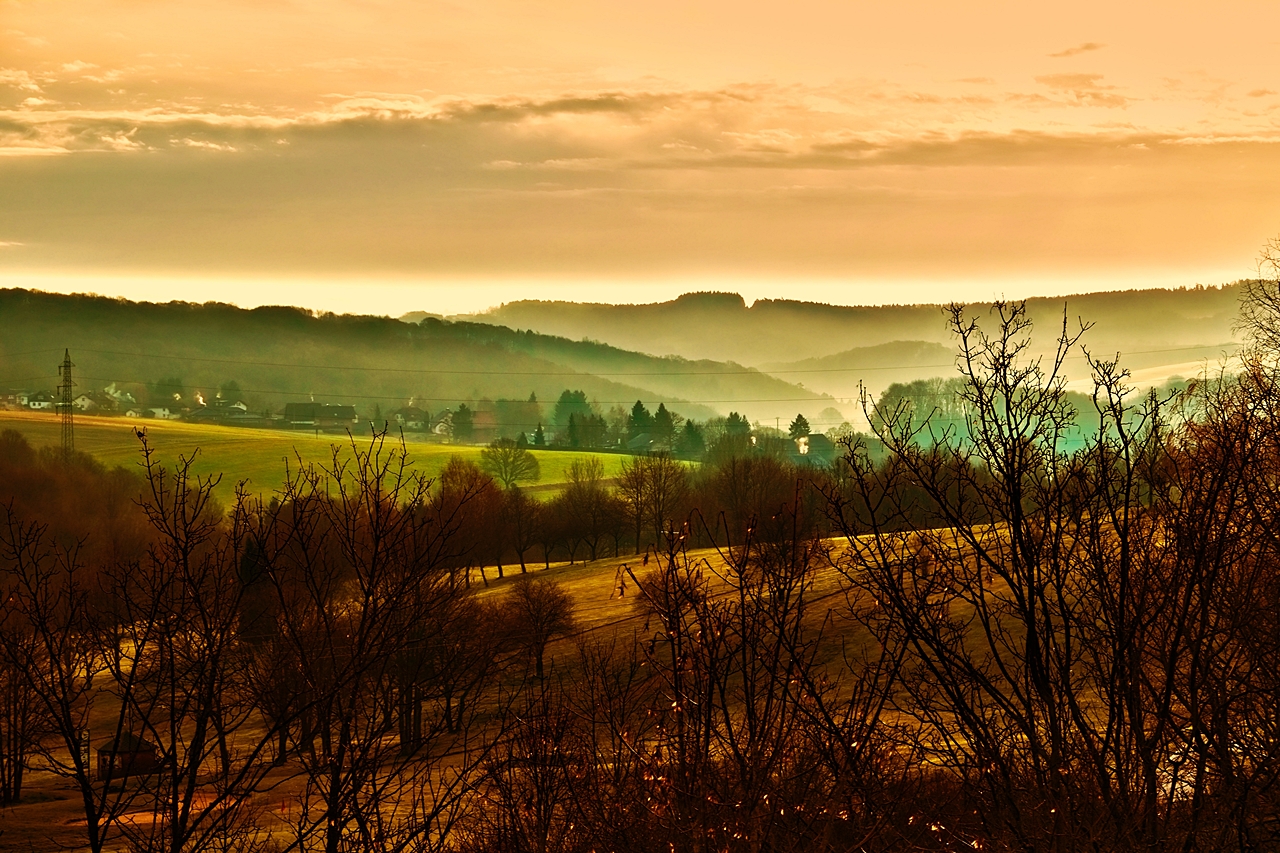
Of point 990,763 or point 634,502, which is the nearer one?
point 990,763

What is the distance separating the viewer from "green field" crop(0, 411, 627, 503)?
123375 millimetres

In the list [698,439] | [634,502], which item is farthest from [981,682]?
[698,439]

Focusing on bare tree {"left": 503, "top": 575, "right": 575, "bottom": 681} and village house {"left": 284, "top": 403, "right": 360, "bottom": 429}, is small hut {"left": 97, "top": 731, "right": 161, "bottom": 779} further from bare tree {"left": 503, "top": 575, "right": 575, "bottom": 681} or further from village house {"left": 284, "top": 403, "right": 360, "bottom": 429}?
village house {"left": 284, "top": 403, "right": 360, "bottom": 429}

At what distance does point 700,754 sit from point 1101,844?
2.59m

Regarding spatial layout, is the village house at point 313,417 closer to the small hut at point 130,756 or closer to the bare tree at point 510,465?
the bare tree at point 510,465

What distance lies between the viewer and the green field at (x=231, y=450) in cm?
12338

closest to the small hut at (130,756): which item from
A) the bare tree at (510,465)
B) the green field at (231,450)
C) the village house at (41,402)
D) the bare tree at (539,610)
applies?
the bare tree at (539,610)

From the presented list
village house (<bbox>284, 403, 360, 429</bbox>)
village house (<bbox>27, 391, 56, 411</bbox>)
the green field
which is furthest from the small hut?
village house (<bbox>27, 391, 56, 411</bbox>)

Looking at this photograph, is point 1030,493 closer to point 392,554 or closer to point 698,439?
point 392,554

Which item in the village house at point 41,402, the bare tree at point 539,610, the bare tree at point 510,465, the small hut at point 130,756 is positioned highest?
the village house at point 41,402

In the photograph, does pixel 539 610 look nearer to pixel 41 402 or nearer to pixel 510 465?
pixel 510 465

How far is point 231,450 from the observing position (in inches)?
5408

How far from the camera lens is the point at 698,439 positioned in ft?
574

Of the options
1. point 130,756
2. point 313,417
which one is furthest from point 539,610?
point 313,417
